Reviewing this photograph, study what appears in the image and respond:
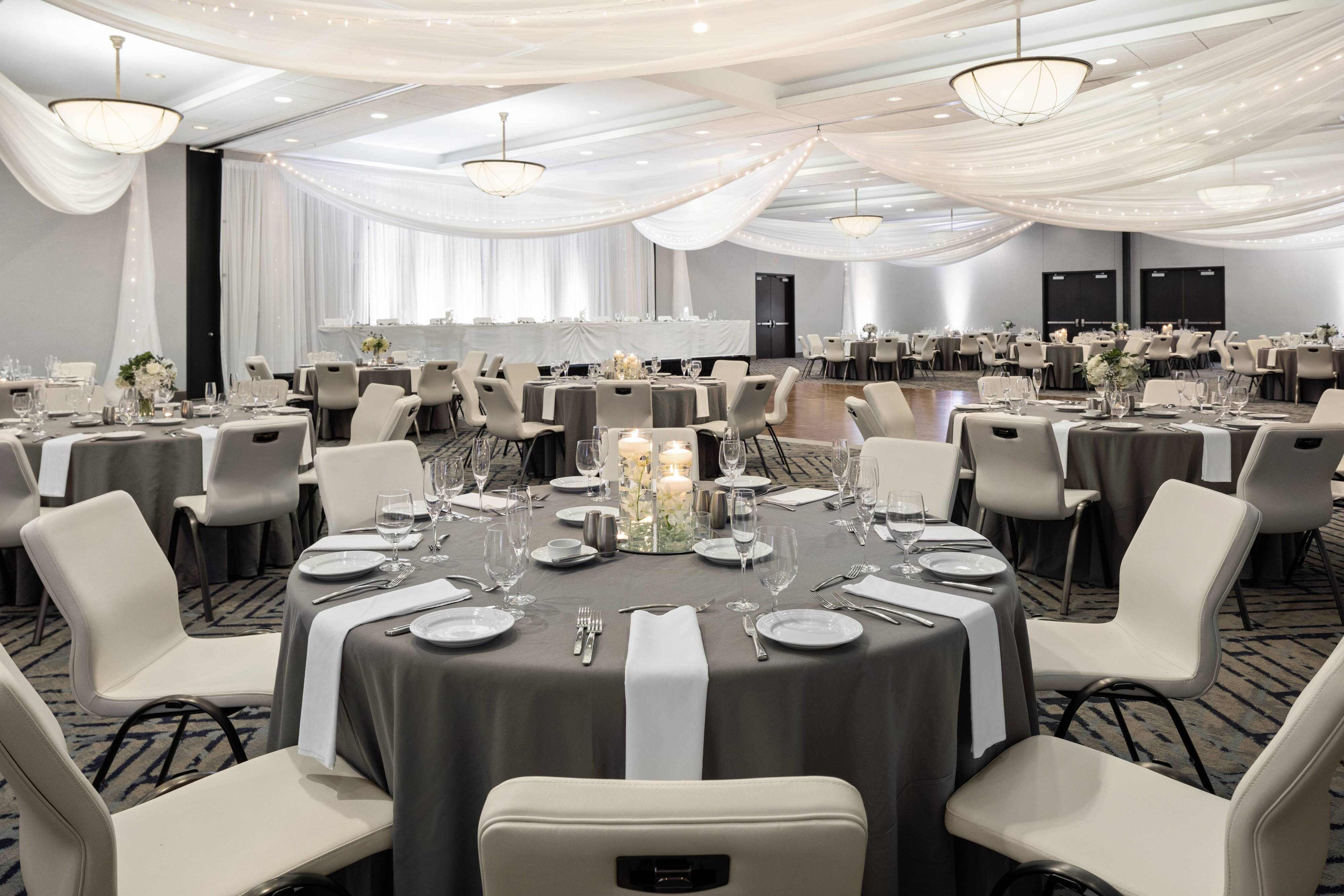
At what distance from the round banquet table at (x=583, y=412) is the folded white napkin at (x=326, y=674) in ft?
16.8

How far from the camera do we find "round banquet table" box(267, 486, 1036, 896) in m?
1.61

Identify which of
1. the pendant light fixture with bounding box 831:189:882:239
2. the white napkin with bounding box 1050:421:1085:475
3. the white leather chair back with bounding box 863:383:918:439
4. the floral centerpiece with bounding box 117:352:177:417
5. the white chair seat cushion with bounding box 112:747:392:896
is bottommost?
the white chair seat cushion with bounding box 112:747:392:896

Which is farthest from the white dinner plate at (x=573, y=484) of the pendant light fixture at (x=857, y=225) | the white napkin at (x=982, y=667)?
the pendant light fixture at (x=857, y=225)

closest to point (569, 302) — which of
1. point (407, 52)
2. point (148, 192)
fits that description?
point (148, 192)

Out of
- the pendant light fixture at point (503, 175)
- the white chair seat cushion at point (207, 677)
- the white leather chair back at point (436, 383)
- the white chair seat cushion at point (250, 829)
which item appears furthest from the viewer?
the white leather chair back at point (436, 383)

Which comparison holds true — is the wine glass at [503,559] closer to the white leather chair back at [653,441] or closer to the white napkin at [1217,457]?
the white leather chair back at [653,441]

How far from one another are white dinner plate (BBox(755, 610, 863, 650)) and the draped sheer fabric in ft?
8.45

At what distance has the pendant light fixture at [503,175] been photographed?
9.74m

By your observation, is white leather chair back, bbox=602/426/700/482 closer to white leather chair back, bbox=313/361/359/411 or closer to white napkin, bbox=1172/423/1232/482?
white napkin, bbox=1172/423/1232/482

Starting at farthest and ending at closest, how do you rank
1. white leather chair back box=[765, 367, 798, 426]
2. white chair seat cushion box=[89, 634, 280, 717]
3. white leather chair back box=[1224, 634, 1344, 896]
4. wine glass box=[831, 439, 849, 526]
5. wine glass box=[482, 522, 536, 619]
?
1. white leather chair back box=[765, 367, 798, 426]
2. wine glass box=[831, 439, 849, 526]
3. white chair seat cushion box=[89, 634, 280, 717]
4. wine glass box=[482, 522, 536, 619]
5. white leather chair back box=[1224, 634, 1344, 896]

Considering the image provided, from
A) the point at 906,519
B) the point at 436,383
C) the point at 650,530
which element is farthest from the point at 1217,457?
the point at 436,383

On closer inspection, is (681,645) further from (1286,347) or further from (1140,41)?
(1286,347)

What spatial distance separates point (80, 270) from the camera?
436 inches

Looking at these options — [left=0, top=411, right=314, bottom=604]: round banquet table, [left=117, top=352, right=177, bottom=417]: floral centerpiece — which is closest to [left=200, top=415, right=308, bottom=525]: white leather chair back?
[left=0, top=411, right=314, bottom=604]: round banquet table
